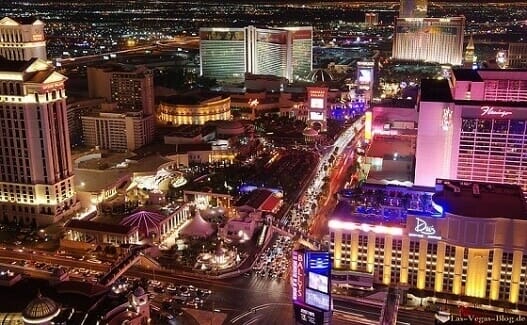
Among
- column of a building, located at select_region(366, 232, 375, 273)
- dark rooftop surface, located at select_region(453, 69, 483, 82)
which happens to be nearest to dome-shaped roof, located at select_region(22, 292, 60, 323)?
column of a building, located at select_region(366, 232, 375, 273)

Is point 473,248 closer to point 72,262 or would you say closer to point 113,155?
point 72,262

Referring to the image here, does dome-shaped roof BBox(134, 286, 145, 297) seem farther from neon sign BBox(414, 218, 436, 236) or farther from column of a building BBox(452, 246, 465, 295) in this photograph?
column of a building BBox(452, 246, 465, 295)

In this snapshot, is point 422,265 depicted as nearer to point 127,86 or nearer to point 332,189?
point 332,189

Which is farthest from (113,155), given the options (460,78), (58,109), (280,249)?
(460,78)

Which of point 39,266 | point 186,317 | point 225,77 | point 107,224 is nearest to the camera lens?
point 186,317

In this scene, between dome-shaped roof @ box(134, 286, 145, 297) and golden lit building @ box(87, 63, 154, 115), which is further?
golden lit building @ box(87, 63, 154, 115)

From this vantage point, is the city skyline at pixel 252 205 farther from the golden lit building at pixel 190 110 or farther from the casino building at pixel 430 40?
the casino building at pixel 430 40

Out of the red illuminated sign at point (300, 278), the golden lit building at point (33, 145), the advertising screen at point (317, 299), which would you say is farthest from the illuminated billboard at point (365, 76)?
the advertising screen at point (317, 299)

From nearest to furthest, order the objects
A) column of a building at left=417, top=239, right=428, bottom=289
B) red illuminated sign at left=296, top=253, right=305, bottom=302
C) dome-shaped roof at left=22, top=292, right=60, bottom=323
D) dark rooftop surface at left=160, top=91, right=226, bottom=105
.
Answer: dome-shaped roof at left=22, top=292, right=60, bottom=323 < red illuminated sign at left=296, top=253, right=305, bottom=302 < column of a building at left=417, top=239, right=428, bottom=289 < dark rooftop surface at left=160, top=91, right=226, bottom=105
